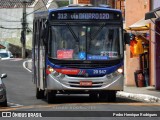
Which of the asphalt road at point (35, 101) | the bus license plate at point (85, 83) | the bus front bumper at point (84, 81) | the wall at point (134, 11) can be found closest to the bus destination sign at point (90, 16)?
the bus front bumper at point (84, 81)

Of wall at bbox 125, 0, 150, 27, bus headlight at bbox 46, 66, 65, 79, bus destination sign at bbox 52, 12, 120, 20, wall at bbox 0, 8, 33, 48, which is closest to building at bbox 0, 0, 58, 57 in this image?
Answer: wall at bbox 0, 8, 33, 48

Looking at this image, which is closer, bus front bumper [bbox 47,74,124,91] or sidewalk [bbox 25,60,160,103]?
bus front bumper [bbox 47,74,124,91]

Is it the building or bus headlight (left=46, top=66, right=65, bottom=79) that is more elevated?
the building

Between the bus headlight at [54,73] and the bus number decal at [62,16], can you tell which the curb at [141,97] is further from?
the bus number decal at [62,16]

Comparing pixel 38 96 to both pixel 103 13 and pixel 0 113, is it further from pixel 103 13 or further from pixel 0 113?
pixel 0 113

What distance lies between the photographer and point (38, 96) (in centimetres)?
2434

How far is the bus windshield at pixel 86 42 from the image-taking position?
2033 cm

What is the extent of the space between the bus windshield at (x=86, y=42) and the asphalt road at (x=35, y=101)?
174 centimetres

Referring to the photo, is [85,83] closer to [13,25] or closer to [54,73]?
[54,73]

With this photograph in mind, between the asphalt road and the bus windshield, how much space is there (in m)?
1.74

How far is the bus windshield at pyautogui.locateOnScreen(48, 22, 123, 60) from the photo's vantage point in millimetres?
20328

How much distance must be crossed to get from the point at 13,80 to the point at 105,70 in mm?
18875

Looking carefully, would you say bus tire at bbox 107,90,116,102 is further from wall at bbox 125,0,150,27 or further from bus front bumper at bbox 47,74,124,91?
wall at bbox 125,0,150,27

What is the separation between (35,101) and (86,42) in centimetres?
394
